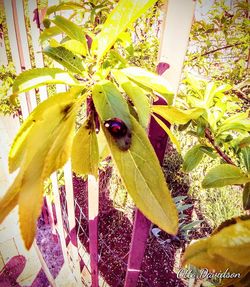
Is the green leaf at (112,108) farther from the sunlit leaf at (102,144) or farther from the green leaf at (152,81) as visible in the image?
the sunlit leaf at (102,144)

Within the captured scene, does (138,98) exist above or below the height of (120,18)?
below

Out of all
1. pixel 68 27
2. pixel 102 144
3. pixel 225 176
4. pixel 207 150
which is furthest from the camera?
pixel 207 150

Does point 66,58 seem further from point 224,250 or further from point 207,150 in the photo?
point 207,150

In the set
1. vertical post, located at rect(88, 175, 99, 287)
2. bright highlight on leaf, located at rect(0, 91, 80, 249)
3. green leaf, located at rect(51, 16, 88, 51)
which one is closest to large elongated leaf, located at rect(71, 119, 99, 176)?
bright highlight on leaf, located at rect(0, 91, 80, 249)

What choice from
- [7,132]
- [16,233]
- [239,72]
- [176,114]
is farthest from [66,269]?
[239,72]

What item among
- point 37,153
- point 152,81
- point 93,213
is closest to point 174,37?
point 152,81

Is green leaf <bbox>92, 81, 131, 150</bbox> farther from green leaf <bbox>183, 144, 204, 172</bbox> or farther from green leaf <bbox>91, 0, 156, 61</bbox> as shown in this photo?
green leaf <bbox>183, 144, 204, 172</bbox>
